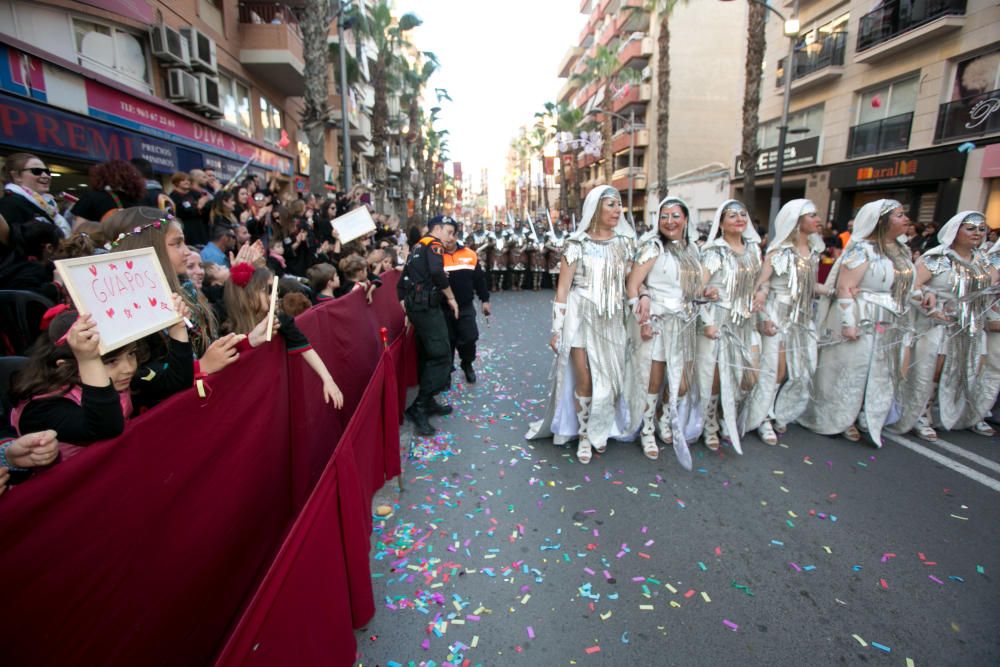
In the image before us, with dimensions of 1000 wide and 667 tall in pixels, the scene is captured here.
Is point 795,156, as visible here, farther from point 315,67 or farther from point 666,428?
point 666,428

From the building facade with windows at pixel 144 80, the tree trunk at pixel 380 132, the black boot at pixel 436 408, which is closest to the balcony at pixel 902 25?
the building facade with windows at pixel 144 80

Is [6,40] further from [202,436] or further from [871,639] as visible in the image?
[871,639]

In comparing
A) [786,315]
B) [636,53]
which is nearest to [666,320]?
[786,315]

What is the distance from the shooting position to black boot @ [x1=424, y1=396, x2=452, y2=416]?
496 centimetres

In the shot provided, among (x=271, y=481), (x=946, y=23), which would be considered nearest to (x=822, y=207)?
(x=946, y=23)

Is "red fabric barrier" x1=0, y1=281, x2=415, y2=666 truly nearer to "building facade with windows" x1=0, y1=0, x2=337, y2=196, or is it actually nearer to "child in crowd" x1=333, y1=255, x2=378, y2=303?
"child in crowd" x1=333, y1=255, x2=378, y2=303

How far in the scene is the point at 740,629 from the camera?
2.32 metres

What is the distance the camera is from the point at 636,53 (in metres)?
36.4

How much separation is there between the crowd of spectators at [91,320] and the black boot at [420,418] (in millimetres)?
1206

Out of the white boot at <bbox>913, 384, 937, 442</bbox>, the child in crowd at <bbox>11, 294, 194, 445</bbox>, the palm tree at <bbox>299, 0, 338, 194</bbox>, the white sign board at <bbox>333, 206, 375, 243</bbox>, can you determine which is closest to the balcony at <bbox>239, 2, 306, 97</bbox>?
the palm tree at <bbox>299, 0, 338, 194</bbox>

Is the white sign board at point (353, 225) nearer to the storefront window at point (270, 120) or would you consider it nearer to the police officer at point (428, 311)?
the police officer at point (428, 311)

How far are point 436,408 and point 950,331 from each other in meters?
4.81

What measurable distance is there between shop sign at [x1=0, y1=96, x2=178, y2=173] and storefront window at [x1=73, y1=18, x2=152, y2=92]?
1209 mm

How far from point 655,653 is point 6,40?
1069 centimetres
